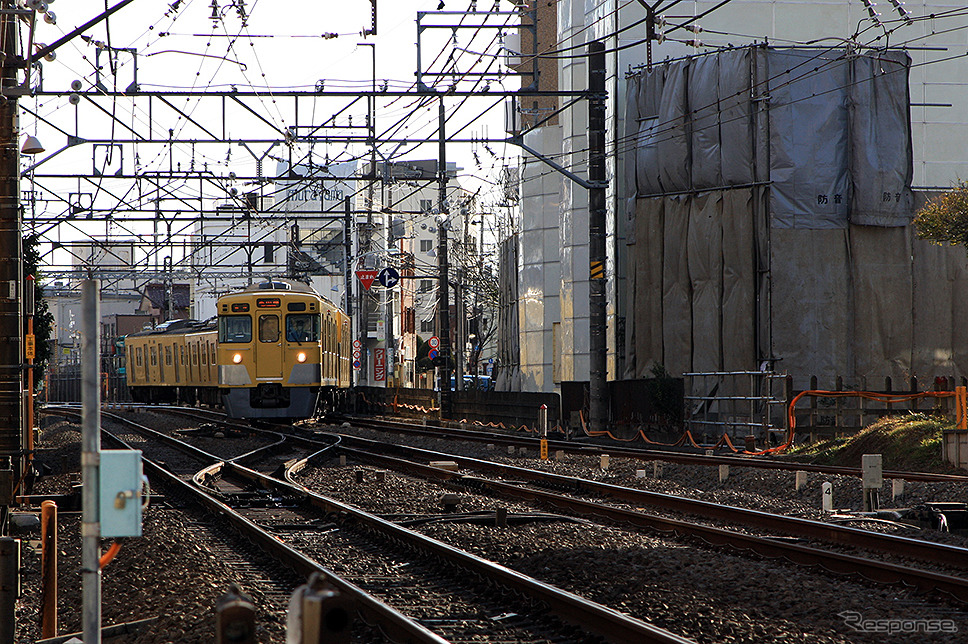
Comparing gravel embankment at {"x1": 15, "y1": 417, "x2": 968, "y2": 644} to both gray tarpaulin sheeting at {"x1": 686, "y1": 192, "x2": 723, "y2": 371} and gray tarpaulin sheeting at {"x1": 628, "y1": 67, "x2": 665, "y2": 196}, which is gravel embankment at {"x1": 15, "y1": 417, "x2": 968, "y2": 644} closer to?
gray tarpaulin sheeting at {"x1": 686, "y1": 192, "x2": 723, "y2": 371}

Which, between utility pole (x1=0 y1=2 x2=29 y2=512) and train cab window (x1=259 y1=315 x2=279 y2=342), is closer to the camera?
utility pole (x1=0 y1=2 x2=29 y2=512)

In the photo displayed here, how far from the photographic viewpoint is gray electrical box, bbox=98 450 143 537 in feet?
12.7

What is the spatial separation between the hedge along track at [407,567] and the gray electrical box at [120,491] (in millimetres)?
844

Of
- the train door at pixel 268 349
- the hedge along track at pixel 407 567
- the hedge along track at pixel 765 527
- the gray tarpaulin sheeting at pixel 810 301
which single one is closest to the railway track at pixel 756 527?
the hedge along track at pixel 765 527

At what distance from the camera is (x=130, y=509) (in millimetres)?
3918

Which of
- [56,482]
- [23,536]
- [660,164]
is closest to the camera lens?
[23,536]

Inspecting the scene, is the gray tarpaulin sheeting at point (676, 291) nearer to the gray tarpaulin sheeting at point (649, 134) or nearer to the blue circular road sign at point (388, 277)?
the gray tarpaulin sheeting at point (649, 134)

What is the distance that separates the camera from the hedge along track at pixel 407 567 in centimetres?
590

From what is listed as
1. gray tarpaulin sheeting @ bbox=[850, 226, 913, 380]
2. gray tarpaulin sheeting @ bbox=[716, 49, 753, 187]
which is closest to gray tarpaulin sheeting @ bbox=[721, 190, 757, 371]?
gray tarpaulin sheeting @ bbox=[716, 49, 753, 187]

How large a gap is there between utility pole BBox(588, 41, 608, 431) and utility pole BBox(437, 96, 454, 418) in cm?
698

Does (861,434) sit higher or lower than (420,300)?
lower

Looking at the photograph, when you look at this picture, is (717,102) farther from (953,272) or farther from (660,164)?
(953,272)

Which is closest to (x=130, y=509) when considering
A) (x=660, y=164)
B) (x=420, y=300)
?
(x=660, y=164)

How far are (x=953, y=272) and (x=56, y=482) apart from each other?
18.4 meters
